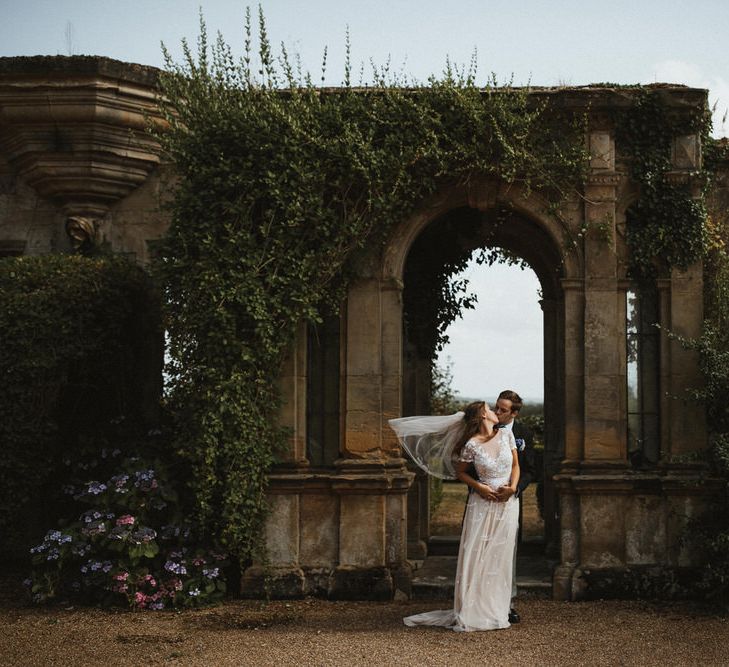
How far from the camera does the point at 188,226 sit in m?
9.03

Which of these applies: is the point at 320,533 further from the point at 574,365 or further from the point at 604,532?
the point at 574,365

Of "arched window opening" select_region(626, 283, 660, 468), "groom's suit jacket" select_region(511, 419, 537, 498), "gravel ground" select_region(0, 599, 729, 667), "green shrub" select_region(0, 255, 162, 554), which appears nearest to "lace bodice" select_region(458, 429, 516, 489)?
"groom's suit jacket" select_region(511, 419, 537, 498)

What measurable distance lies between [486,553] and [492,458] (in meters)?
0.74

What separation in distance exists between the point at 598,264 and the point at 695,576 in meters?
2.89

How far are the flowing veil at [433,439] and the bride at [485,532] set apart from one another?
0.20 meters

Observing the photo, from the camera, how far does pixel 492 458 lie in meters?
7.84

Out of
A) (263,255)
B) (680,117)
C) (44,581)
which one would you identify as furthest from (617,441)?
(44,581)

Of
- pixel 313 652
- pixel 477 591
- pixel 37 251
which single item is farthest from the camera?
pixel 37 251

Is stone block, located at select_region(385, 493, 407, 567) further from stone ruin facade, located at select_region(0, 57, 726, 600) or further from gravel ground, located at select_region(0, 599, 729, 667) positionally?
gravel ground, located at select_region(0, 599, 729, 667)

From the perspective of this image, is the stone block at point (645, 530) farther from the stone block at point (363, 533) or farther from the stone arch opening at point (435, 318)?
the stone block at point (363, 533)

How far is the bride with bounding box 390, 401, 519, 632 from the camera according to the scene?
771 centimetres

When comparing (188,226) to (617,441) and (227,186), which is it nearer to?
(227,186)

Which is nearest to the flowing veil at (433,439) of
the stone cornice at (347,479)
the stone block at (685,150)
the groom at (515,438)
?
the groom at (515,438)

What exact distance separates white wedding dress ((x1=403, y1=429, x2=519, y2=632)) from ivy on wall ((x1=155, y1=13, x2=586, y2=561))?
1986mm
